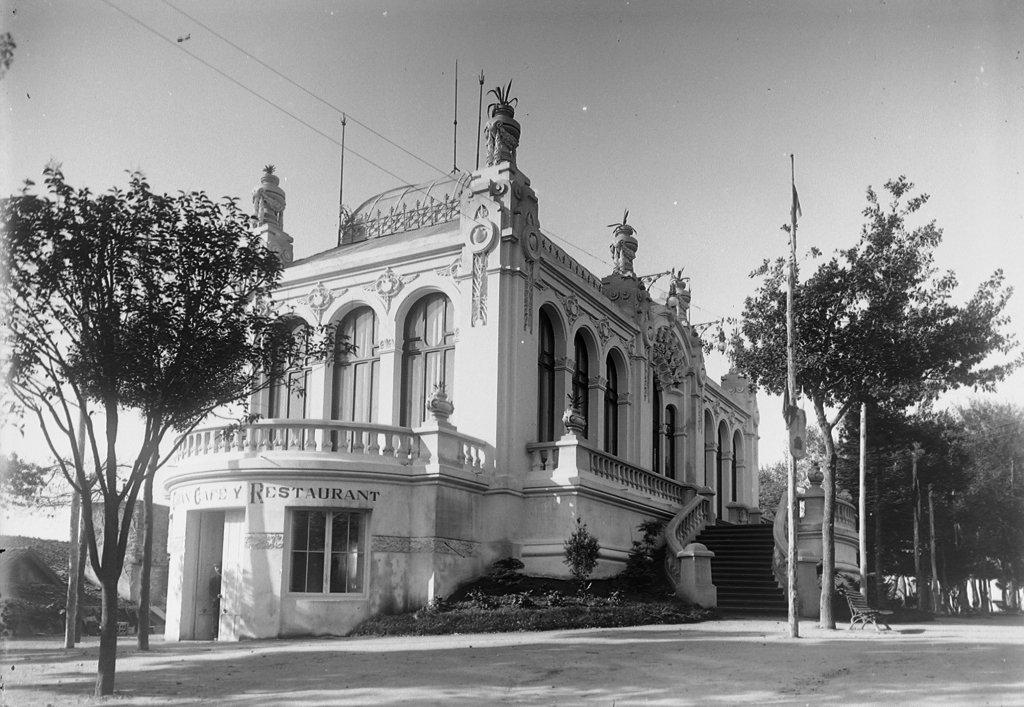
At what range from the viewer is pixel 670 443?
30688 millimetres

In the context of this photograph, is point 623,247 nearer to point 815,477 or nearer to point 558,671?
point 815,477

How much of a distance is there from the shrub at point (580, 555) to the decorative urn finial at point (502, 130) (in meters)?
8.24

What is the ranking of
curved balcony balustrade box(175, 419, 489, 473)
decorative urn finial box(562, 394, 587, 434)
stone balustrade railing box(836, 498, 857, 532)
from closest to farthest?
curved balcony balustrade box(175, 419, 489, 473) < decorative urn finial box(562, 394, 587, 434) < stone balustrade railing box(836, 498, 857, 532)

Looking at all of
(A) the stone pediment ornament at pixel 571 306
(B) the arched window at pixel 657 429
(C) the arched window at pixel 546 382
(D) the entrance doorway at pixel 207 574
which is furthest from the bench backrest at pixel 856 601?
(D) the entrance doorway at pixel 207 574

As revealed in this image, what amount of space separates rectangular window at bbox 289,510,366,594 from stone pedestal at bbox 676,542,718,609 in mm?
7330

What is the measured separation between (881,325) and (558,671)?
37.7 ft

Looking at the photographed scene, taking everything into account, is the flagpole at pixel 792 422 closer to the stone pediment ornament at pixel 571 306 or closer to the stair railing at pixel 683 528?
the stair railing at pixel 683 528

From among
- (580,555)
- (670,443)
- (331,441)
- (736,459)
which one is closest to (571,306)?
(580,555)

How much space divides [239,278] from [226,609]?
774 centimetres

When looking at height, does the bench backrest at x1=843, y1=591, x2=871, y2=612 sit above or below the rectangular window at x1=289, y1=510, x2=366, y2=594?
below

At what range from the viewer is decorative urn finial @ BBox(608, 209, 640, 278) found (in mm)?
28906

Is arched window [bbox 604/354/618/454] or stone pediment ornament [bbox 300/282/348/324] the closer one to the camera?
stone pediment ornament [bbox 300/282/348/324]

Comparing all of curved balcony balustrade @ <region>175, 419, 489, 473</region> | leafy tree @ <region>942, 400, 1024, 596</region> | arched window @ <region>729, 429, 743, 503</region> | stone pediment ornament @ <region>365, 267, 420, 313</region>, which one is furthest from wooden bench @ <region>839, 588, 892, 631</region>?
leafy tree @ <region>942, 400, 1024, 596</region>

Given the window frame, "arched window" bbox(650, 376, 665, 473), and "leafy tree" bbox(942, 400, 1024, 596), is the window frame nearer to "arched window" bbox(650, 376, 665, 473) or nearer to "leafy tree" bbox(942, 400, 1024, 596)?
"arched window" bbox(650, 376, 665, 473)
